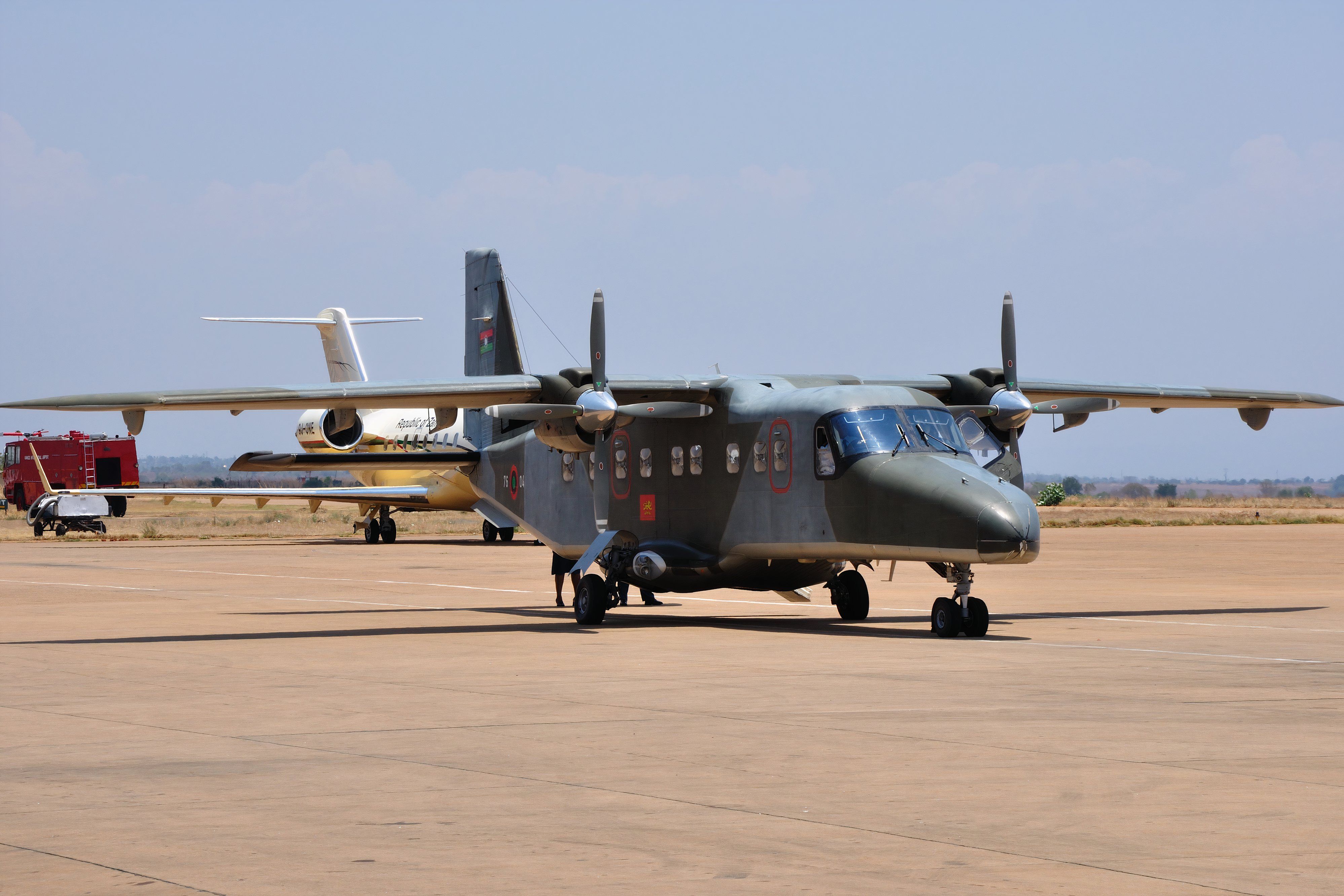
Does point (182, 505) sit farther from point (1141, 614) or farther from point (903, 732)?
point (903, 732)

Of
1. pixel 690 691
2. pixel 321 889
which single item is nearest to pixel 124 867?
pixel 321 889

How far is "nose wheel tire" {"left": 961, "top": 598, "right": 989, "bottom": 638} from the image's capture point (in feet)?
58.8

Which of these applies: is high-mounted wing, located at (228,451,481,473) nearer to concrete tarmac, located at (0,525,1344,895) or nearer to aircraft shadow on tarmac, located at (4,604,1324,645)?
aircraft shadow on tarmac, located at (4,604,1324,645)

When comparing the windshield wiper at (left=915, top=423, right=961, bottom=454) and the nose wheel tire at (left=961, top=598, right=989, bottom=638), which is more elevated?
the windshield wiper at (left=915, top=423, right=961, bottom=454)

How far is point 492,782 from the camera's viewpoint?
28.3ft

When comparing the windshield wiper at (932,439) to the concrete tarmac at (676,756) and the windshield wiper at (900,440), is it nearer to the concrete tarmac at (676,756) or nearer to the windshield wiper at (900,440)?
the windshield wiper at (900,440)

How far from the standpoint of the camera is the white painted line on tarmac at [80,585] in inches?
1171

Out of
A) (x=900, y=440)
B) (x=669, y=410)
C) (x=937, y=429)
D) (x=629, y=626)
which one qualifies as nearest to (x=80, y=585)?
(x=629, y=626)

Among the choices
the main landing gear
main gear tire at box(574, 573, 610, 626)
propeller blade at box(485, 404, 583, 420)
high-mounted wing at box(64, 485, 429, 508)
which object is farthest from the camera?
the main landing gear

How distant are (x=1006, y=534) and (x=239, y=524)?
66.3 meters

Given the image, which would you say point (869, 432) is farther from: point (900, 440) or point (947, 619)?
point (947, 619)

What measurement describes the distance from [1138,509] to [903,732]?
85397mm

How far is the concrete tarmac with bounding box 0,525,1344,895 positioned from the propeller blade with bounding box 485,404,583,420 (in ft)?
9.17

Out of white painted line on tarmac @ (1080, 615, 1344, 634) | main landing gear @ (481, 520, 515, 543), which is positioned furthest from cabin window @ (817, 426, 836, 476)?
main landing gear @ (481, 520, 515, 543)
